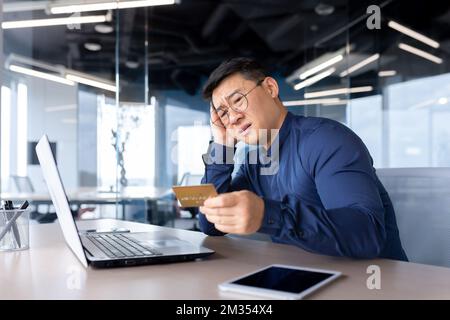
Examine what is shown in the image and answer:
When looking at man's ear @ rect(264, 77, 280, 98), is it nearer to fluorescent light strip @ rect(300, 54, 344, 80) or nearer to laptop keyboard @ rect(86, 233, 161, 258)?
laptop keyboard @ rect(86, 233, 161, 258)

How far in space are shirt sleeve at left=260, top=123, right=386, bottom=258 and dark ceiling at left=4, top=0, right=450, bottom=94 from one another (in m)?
3.90

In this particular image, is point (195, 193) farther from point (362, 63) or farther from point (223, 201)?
point (362, 63)

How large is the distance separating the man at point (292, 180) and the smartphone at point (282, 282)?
9 centimetres

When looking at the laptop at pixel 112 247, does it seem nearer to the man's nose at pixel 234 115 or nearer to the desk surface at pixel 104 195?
the man's nose at pixel 234 115

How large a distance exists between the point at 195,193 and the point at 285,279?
0.83 ft

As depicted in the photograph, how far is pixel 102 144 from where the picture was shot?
460 centimetres

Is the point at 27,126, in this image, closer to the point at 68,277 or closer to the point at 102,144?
the point at 102,144

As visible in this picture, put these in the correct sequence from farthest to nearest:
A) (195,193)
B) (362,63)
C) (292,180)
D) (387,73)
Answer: (362,63) < (387,73) < (292,180) < (195,193)

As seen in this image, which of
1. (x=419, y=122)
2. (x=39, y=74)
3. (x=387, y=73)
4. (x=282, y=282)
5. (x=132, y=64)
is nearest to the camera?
(x=282, y=282)

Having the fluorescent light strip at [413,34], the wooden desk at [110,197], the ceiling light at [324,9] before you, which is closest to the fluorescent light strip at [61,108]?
the wooden desk at [110,197]

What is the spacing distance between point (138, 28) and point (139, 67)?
106 centimetres

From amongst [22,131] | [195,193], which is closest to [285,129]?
[195,193]

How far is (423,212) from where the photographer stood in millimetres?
1371

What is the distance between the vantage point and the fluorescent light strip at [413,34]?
4613 mm
